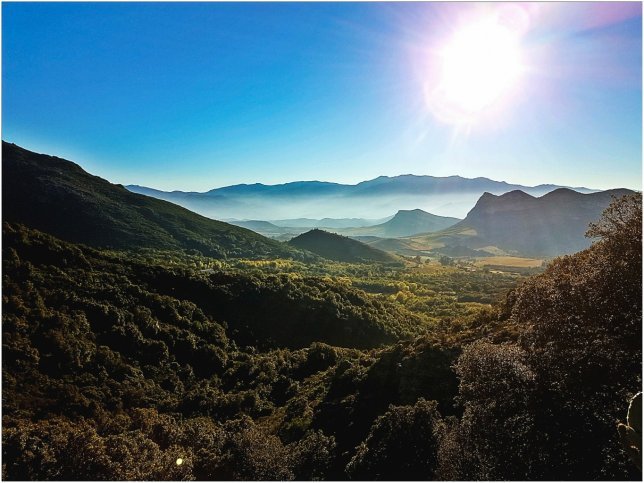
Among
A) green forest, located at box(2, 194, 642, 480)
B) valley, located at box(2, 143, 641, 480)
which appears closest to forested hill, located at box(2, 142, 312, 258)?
green forest, located at box(2, 194, 642, 480)

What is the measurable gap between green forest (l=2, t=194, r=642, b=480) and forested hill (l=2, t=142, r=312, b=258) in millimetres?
86812

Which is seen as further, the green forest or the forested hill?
the forested hill

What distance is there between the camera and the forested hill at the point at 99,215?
126062 millimetres

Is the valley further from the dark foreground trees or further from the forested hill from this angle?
the forested hill

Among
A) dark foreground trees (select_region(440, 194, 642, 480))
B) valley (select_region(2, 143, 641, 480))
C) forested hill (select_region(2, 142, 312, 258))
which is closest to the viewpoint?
dark foreground trees (select_region(440, 194, 642, 480))

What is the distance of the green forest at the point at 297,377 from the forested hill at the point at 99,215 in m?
86.8

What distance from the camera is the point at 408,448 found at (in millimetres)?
16109

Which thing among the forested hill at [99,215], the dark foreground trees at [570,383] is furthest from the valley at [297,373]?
the forested hill at [99,215]

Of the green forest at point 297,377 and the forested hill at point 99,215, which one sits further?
the forested hill at point 99,215

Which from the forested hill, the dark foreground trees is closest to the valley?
the dark foreground trees

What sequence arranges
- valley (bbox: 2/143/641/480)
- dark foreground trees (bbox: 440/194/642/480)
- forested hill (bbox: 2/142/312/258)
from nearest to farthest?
dark foreground trees (bbox: 440/194/642/480) < valley (bbox: 2/143/641/480) < forested hill (bbox: 2/142/312/258)

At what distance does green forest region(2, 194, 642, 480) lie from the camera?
13156 mm

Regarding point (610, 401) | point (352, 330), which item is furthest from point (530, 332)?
point (352, 330)

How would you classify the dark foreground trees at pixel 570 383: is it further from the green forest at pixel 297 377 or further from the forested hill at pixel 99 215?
the forested hill at pixel 99 215
